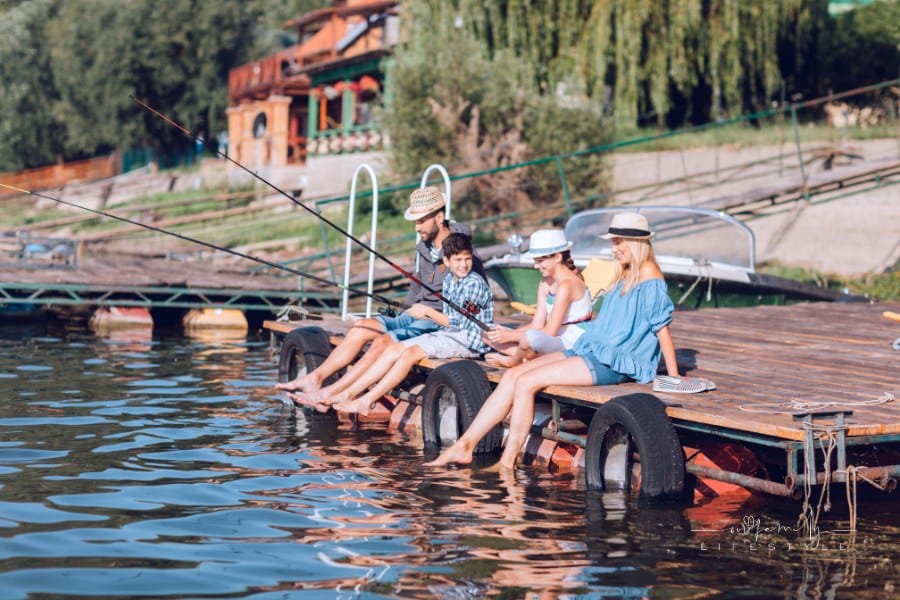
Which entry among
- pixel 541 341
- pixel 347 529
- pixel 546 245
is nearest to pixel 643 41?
pixel 546 245

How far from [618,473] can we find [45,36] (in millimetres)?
57333

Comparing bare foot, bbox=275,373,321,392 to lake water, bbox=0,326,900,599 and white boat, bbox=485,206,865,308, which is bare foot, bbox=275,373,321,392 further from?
white boat, bbox=485,206,865,308

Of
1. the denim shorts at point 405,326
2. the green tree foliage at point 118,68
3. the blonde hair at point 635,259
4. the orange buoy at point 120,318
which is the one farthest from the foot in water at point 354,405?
the green tree foliage at point 118,68

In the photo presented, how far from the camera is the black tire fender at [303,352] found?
12711mm

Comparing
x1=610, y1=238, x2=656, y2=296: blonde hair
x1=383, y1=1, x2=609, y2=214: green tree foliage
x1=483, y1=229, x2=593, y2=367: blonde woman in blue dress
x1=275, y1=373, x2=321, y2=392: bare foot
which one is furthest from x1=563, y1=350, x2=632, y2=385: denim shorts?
x1=383, y1=1, x2=609, y2=214: green tree foliage

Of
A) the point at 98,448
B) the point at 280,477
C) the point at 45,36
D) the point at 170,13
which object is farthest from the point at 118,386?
the point at 45,36

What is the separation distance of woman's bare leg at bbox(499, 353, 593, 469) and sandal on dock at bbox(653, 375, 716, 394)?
1.50 ft

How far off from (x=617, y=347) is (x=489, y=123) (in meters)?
18.2

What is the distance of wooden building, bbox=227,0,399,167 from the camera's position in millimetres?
41344

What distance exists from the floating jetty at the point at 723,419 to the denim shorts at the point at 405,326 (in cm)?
30

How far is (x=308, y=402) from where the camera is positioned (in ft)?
36.9

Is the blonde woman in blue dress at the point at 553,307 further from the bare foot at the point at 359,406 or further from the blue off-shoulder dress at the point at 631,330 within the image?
the bare foot at the point at 359,406

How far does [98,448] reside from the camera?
9773 millimetres

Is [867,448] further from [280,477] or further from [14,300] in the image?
[14,300]
